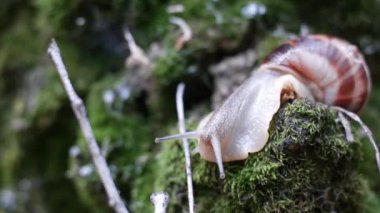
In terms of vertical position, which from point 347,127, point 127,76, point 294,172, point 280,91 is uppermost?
point 127,76

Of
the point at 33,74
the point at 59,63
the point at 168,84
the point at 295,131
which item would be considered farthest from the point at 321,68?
the point at 33,74

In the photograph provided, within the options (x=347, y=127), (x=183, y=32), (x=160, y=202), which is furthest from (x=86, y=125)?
(x=347, y=127)

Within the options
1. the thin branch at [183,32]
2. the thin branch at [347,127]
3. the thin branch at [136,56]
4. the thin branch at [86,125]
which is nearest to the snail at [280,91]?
the thin branch at [347,127]

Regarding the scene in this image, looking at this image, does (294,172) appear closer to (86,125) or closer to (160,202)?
(160,202)

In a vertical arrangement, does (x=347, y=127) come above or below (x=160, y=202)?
above

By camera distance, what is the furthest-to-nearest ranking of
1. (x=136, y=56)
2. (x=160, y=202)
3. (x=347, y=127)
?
(x=136, y=56) < (x=347, y=127) < (x=160, y=202)

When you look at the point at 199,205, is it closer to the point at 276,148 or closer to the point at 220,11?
the point at 276,148

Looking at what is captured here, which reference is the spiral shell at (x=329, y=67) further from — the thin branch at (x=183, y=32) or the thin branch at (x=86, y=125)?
the thin branch at (x=86, y=125)
